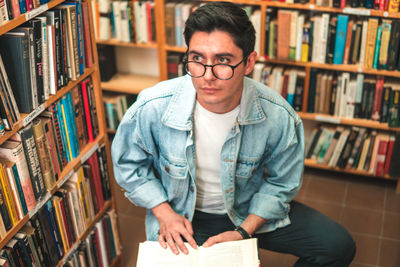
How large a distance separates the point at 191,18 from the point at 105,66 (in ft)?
5.97

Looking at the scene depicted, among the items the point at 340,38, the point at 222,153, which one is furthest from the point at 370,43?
the point at 222,153

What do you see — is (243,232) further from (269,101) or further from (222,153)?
(269,101)

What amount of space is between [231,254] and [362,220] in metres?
1.36

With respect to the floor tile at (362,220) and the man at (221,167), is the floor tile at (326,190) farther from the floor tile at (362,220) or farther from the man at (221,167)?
the man at (221,167)

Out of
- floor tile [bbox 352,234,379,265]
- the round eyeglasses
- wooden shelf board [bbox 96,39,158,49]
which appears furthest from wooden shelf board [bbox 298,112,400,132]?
the round eyeglasses

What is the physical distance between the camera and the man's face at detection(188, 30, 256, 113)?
1486 mm

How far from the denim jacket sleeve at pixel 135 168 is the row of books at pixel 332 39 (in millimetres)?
1273

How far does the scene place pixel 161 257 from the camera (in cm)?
160

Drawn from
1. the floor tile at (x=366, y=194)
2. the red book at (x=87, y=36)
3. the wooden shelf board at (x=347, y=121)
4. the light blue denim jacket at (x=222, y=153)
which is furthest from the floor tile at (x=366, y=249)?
the red book at (x=87, y=36)

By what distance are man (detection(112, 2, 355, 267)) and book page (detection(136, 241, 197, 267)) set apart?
0.03 m

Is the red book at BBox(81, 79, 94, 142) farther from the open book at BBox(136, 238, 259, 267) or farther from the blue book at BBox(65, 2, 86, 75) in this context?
the open book at BBox(136, 238, 259, 267)

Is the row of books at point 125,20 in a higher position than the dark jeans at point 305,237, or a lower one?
higher

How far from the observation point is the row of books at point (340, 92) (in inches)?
107

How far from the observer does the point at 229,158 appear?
1.71 metres
